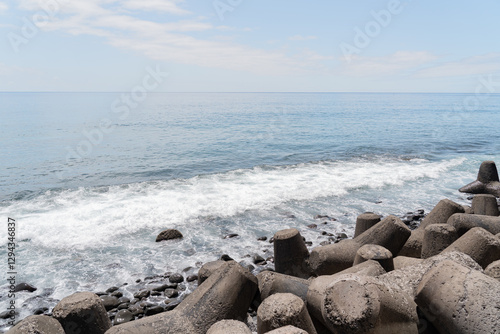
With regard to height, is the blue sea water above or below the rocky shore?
below

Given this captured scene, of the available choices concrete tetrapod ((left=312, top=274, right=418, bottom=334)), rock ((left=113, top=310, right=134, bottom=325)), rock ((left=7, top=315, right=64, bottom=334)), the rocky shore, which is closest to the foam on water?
the rocky shore

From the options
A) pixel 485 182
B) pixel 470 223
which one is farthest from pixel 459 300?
pixel 485 182

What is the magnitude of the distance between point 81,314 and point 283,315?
2484mm

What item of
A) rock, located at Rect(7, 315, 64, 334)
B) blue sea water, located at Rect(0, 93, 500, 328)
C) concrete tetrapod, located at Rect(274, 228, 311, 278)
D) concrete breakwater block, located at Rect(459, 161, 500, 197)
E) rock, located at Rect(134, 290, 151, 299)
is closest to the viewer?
rock, located at Rect(7, 315, 64, 334)

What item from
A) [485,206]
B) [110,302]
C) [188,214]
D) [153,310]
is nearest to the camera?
[153,310]

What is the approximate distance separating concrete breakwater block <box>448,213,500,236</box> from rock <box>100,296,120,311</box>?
623 cm

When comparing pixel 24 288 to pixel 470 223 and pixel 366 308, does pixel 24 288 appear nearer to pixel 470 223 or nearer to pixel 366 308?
pixel 366 308

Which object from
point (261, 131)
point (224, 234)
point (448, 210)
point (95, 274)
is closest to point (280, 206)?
point (224, 234)

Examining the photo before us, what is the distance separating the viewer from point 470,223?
6.68m

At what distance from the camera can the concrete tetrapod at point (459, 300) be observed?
3508 millimetres

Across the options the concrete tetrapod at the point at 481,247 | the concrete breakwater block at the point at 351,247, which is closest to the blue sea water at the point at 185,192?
the concrete breakwater block at the point at 351,247

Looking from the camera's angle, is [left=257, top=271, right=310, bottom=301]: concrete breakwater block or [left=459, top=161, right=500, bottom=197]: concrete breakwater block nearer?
[left=257, top=271, right=310, bottom=301]: concrete breakwater block

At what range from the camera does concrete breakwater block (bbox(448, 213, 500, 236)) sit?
6.66 metres

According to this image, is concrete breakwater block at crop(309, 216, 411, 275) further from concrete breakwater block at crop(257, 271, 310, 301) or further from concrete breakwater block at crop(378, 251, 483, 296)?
concrete breakwater block at crop(378, 251, 483, 296)
